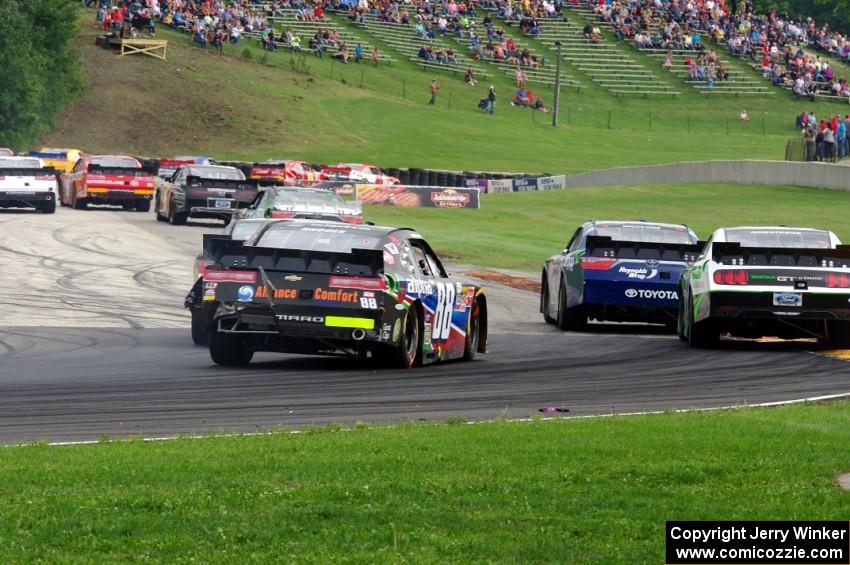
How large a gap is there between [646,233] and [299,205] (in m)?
9.89

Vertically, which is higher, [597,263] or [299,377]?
[597,263]

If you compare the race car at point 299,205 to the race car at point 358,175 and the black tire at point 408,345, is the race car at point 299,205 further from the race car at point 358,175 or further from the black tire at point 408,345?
the race car at point 358,175

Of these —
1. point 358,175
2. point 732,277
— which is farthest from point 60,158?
point 732,277

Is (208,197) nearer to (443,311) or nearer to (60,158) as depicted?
(60,158)

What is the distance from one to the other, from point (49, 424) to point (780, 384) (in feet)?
21.7

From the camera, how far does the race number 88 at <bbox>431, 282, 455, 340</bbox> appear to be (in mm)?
15523

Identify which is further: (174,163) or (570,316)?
(174,163)

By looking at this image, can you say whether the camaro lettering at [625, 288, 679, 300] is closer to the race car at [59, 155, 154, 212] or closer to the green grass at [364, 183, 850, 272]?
the green grass at [364, 183, 850, 272]

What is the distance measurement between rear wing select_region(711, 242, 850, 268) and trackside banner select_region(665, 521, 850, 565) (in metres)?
10.8

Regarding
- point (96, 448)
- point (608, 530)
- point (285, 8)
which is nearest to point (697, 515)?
point (608, 530)

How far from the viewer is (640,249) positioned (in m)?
19.6

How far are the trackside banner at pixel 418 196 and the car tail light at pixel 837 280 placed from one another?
31.9m

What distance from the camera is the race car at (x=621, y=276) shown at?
19.3 m

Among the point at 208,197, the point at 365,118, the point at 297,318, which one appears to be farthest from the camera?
the point at 365,118
